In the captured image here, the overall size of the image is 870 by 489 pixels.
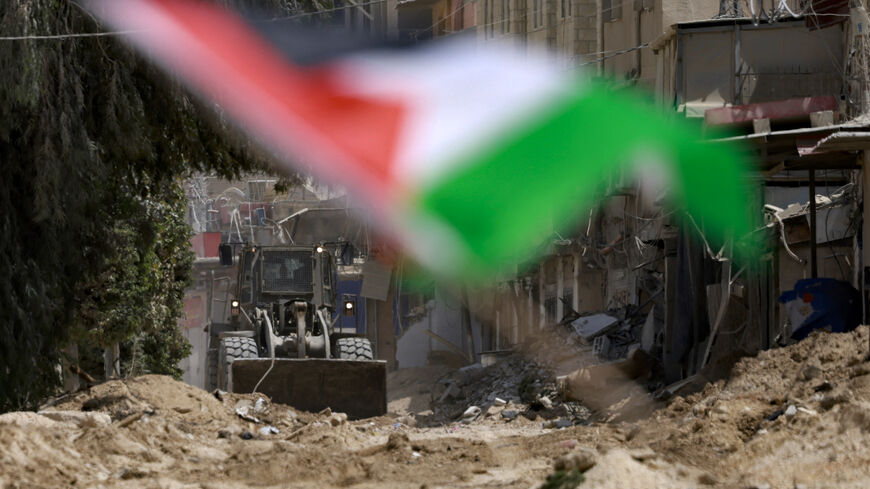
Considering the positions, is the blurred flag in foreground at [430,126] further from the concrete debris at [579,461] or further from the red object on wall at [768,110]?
the concrete debris at [579,461]

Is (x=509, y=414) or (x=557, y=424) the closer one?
(x=557, y=424)

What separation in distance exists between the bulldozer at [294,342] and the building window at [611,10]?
15046 millimetres

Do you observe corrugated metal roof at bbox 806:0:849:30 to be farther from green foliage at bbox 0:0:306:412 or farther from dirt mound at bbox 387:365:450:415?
dirt mound at bbox 387:365:450:415

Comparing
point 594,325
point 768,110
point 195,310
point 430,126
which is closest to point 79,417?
point 768,110

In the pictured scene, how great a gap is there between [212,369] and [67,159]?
324 inches

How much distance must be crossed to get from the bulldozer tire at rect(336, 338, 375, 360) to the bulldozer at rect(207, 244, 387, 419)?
0.6 inches

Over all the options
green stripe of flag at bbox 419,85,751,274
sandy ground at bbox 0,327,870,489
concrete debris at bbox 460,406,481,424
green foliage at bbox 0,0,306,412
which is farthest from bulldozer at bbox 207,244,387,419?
green stripe of flag at bbox 419,85,751,274

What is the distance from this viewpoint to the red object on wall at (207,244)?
2179 inches

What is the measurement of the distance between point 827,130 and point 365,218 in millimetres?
20425

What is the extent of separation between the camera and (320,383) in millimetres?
20391

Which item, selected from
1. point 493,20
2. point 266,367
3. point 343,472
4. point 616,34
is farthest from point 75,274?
point 493,20

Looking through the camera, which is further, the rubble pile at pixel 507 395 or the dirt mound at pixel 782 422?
the rubble pile at pixel 507 395

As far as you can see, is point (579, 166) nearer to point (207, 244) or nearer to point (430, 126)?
point (430, 126)

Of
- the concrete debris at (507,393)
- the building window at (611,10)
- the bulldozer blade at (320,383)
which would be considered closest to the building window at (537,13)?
the building window at (611,10)
